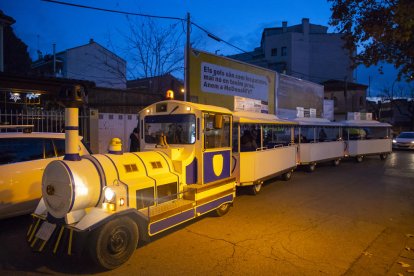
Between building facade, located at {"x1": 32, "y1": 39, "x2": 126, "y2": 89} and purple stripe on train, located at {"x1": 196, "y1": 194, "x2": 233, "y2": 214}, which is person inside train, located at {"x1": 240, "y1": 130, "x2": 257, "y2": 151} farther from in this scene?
building facade, located at {"x1": 32, "y1": 39, "x2": 126, "y2": 89}

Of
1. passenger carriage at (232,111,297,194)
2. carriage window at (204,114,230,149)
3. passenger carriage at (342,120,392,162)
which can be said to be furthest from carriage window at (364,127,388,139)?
carriage window at (204,114,230,149)

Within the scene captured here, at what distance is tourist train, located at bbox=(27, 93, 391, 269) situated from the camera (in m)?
4.36

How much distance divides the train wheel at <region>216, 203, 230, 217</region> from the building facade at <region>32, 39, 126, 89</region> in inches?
826

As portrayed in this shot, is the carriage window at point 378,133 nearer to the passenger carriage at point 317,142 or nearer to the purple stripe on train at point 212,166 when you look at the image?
the passenger carriage at point 317,142

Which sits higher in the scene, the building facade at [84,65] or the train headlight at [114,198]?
the building facade at [84,65]

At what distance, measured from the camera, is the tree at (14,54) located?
2442 centimetres

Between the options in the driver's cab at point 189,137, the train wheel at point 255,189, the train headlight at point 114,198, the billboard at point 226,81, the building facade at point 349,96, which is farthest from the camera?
the building facade at point 349,96

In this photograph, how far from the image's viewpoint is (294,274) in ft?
14.4

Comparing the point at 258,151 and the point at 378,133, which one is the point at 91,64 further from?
the point at 378,133

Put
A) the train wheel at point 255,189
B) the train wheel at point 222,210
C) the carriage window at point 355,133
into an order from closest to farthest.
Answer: the train wheel at point 222,210, the train wheel at point 255,189, the carriage window at point 355,133

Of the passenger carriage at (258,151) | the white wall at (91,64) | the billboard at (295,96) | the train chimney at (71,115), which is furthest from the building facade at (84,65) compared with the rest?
the train chimney at (71,115)

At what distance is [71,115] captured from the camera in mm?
4598

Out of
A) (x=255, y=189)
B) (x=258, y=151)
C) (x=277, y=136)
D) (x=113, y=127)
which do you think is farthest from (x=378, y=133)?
(x=113, y=127)

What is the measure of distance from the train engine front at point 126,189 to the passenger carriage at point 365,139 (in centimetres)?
1362
